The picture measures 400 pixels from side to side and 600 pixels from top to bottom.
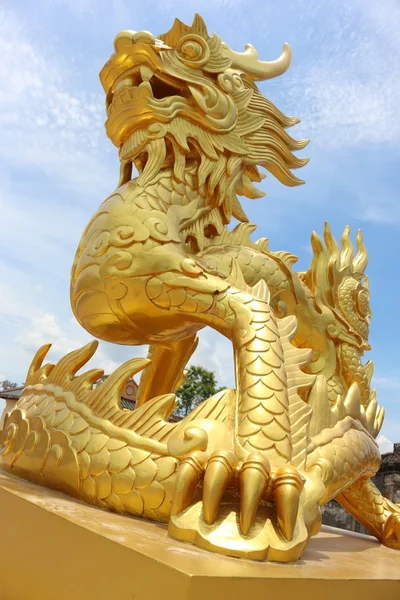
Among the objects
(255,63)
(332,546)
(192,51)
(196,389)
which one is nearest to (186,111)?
(192,51)

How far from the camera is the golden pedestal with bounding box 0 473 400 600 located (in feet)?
3.32

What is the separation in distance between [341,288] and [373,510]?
50.6 inches

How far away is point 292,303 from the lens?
2.77 m

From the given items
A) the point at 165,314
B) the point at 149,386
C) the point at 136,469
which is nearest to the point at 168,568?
the point at 136,469

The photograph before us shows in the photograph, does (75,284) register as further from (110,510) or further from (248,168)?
(248,168)

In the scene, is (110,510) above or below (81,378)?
below

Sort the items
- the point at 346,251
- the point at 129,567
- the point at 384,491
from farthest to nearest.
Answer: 1. the point at 384,491
2. the point at 346,251
3. the point at 129,567

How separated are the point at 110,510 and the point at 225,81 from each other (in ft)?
6.66

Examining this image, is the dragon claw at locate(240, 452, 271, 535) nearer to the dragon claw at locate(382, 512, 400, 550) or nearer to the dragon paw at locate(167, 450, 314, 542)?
the dragon paw at locate(167, 450, 314, 542)

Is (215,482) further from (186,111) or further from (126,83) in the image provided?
(126,83)

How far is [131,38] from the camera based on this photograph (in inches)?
94.0

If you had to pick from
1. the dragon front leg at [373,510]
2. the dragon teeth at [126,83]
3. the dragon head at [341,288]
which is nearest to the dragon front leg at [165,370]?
the dragon head at [341,288]

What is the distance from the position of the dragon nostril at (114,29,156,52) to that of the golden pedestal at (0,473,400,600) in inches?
78.2

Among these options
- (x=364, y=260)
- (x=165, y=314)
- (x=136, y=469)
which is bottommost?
(x=136, y=469)
